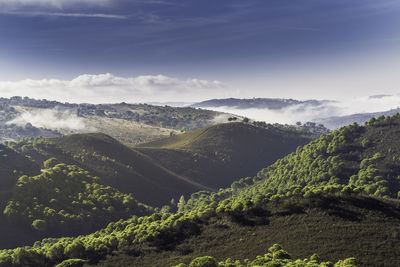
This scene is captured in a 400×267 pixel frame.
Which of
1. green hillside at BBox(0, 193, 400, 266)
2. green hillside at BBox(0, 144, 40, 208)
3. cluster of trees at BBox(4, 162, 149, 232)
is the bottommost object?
cluster of trees at BBox(4, 162, 149, 232)

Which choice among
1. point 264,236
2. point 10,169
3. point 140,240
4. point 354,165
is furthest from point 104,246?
point 354,165

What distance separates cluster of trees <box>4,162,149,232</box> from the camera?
5221 inches

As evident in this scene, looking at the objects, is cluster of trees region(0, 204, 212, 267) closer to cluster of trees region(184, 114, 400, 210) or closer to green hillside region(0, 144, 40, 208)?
cluster of trees region(184, 114, 400, 210)

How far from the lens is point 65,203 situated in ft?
484

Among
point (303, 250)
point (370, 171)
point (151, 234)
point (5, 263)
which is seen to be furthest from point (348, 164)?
point (5, 263)

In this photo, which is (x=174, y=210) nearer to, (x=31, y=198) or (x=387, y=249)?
(x=31, y=198)

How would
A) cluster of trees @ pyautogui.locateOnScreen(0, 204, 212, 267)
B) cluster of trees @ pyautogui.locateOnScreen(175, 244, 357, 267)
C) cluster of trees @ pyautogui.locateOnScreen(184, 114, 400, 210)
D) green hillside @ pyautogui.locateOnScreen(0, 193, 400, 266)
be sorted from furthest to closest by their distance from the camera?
cluster of trees @ pyautogui.locateOnScreen(184, 114, 400, 210) → cluster of trees @ pyautogui.locateOnScreen(0, 204, 212, 267) → green hillside @ pyautogui.locateOnScreen(0, 193, 400, 266) → cluster of trees @ pyautogui.locateOnScreen(175, 244, 357, 267)

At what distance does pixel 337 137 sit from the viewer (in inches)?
7781

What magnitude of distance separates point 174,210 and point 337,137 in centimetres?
13110

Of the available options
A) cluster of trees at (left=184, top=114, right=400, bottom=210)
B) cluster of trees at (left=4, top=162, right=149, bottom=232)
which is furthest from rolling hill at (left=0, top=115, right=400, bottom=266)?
cluster of trees at (left=4, top=162, right=149, bottom=232)

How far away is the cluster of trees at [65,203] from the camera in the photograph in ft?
435

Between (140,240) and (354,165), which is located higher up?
(354,165)

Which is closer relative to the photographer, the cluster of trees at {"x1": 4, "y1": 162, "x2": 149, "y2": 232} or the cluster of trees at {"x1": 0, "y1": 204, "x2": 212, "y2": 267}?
the cluster of trees at {"x1": 0, "y1": 204, "x2": 212, "y2": 267}

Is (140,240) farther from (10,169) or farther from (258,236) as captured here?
(10,169)
